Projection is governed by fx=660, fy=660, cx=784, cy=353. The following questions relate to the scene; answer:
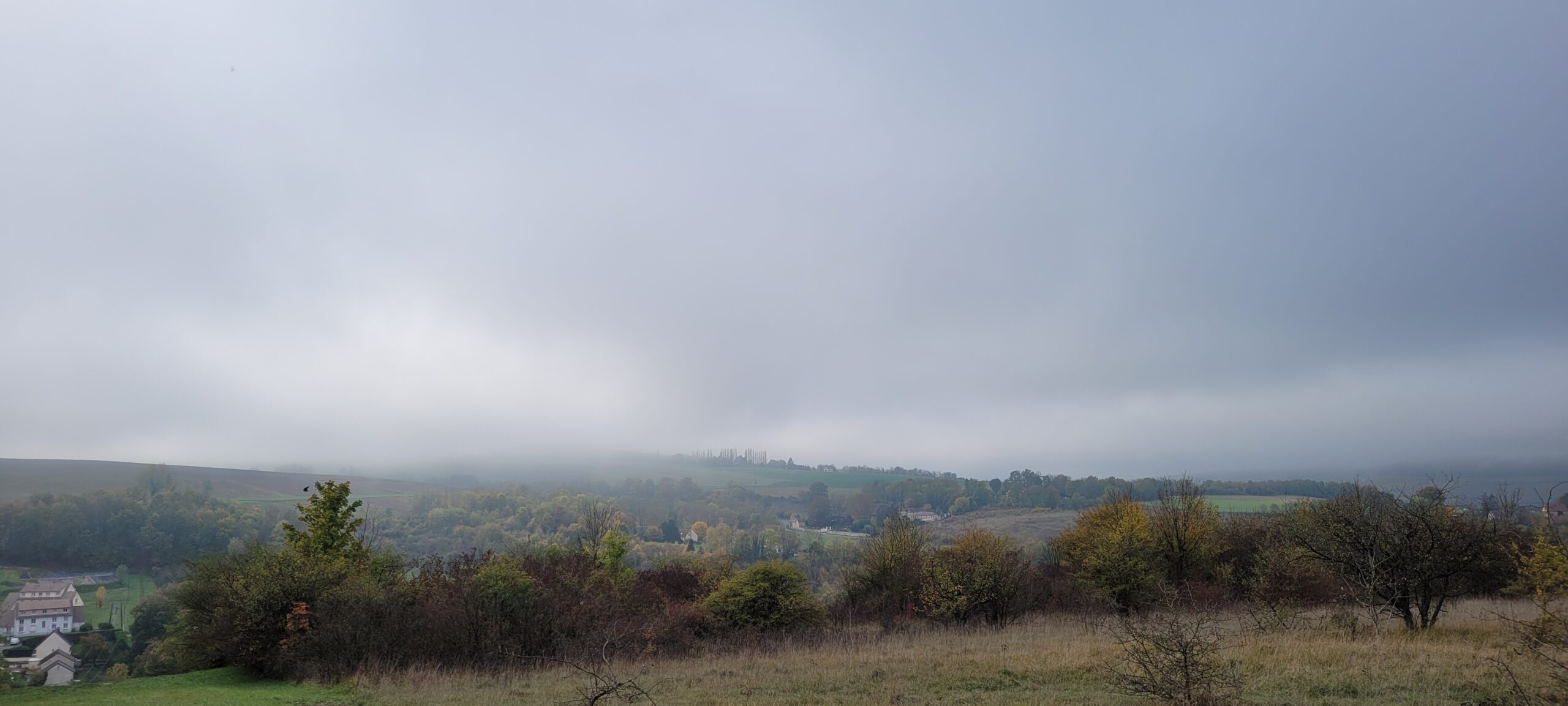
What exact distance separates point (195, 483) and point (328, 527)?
105070mm

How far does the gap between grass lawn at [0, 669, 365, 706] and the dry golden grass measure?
3.89ft

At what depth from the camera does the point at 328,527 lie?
93.0ft

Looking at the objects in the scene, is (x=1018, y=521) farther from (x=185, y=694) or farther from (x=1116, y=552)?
(x=185, y=694)

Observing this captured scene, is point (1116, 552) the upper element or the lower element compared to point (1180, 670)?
lower

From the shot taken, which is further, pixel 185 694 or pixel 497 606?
→ pixel 497 606

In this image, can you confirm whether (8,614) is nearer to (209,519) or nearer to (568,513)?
(209,519)

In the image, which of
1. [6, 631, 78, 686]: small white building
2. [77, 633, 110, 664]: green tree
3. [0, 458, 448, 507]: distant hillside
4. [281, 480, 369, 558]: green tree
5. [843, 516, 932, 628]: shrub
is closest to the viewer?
[6, 631, 78, 686]: small white building

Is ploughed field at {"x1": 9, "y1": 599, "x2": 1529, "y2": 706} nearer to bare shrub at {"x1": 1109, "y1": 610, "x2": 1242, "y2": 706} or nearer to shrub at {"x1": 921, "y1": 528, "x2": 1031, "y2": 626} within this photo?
bare shrub at {"x1": 1109, "y1": 610, "x2": 1242, "y2": 706}

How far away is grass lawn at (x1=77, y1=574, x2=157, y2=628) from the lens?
4503cm

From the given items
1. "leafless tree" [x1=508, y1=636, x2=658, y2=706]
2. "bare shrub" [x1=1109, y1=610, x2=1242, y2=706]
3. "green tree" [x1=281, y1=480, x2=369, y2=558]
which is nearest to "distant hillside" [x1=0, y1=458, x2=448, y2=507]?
"green tree" [x1=281, y1=480, x2=369, y2=558]

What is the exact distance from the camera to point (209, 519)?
74.1 metres

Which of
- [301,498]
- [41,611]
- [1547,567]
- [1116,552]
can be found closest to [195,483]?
[301,498]

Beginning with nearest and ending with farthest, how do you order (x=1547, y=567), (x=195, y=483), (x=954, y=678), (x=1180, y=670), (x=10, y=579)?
(x=1180, y=670) → (x=954, y=678) → (x=1547, y=567) → (x=10, y=579) → (x=195, y=483)

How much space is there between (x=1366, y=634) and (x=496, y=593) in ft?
81.0
